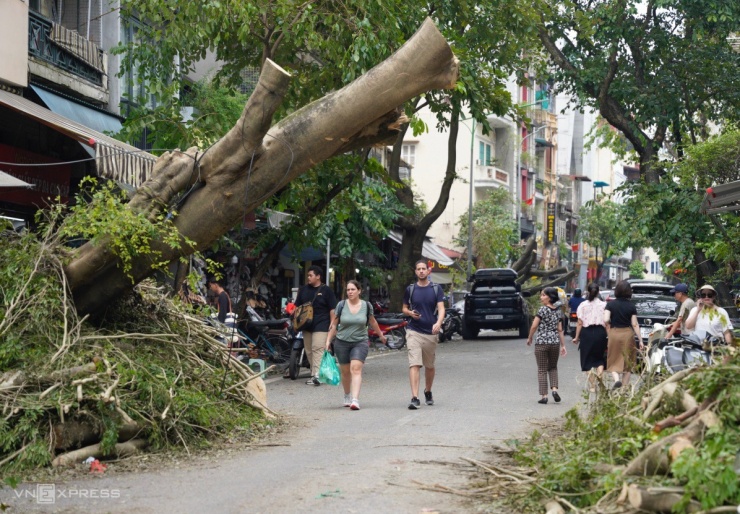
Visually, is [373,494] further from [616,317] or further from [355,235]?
[355,235]

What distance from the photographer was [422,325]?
14.2 m

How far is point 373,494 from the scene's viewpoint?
26.4ft

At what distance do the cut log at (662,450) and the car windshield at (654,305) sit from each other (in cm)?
1800

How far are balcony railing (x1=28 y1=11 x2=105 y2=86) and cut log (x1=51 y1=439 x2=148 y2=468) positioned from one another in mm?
12165

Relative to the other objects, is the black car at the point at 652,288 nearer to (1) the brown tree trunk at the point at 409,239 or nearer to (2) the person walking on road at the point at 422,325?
(1) the brown tree trunk at the point at 409,239

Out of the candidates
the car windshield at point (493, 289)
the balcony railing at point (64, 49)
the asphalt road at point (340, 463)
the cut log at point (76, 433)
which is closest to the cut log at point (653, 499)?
the asphalt road at point (340, 463)

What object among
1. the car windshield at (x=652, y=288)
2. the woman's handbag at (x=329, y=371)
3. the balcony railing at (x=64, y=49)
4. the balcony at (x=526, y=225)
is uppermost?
the balcony at (x=526, y=225)

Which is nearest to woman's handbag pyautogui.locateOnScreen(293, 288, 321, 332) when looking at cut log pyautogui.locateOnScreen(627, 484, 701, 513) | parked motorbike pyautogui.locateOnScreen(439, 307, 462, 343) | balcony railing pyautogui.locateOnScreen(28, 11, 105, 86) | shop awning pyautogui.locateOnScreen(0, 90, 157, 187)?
shop awning pyautogui.locateOnScreen(0, 90, 157, 187)

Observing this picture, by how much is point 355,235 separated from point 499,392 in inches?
582

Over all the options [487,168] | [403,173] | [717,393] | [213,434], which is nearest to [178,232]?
[213,434]

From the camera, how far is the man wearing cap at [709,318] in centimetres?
1372

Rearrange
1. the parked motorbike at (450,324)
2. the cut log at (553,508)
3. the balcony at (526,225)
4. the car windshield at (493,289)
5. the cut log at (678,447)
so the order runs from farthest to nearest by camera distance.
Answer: the balcony at (526,225) → the car windshield at (493,289) → the parked motorbike at (450,324) → the cut log at (553,508) → the cut log at (678,447)

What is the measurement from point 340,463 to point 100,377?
217cm

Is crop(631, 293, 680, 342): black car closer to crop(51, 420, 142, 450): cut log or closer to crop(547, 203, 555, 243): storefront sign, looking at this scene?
crop(51, 420, 142, 450): cut log
